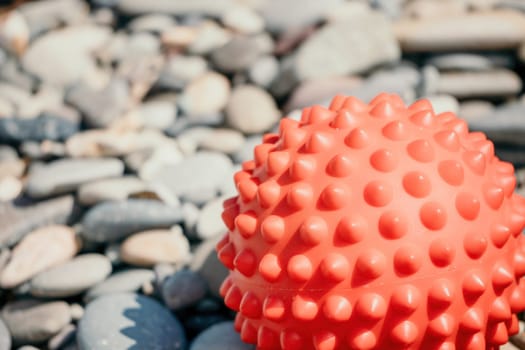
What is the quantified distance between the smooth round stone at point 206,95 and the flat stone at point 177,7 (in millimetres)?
909

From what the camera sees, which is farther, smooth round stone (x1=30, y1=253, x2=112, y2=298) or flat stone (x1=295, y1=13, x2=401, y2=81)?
flat stone (x1=295, y1=13, x2=401, y2=81)

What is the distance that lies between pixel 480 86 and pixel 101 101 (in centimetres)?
254

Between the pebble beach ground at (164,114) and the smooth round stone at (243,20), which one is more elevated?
the smooth round stone at (243,20)

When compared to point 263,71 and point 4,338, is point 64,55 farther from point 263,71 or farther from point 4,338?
point 4,338

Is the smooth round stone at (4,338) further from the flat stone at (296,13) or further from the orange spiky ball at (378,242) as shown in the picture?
the flat stone at (296,13)

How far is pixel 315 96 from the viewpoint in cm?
385

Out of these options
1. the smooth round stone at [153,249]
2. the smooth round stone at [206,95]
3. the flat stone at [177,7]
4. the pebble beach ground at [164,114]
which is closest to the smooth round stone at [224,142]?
the pebble beach ground at [164,114]

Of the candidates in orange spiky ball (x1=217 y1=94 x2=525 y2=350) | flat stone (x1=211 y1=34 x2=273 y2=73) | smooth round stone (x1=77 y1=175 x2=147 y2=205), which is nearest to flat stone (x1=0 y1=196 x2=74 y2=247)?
smooth round stone (x1=77 y1=175 x2=147 y2=205)

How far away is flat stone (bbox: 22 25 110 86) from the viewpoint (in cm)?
464

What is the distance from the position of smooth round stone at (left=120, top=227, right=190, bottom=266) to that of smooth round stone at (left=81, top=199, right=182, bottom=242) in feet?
0.17

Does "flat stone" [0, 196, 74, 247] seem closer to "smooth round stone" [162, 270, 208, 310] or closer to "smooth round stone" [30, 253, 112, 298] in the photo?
"smooth round stone" [30, 253, 112, 298]

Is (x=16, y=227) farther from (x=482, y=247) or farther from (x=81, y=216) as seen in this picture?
(x=482, y=247)

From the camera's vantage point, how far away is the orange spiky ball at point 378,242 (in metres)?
1.91

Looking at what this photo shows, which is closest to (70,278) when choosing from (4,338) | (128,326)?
(4,338)
